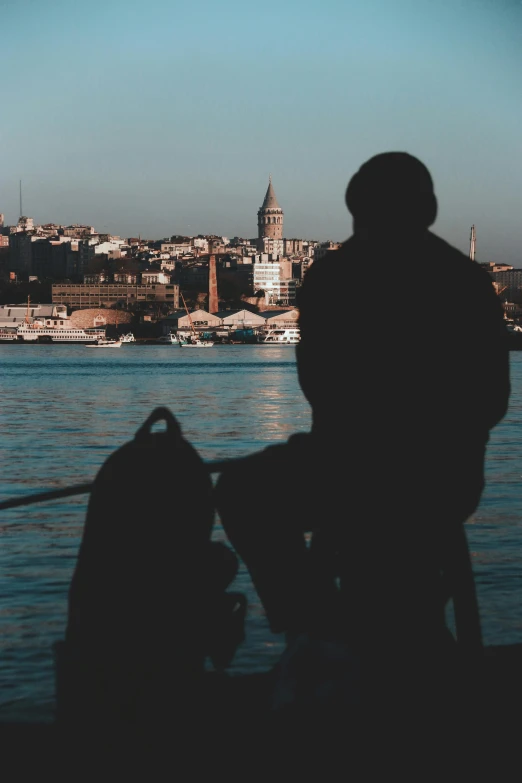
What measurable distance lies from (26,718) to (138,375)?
42.1m

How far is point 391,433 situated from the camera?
2.26 m

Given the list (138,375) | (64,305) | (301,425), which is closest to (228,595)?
(301,425)

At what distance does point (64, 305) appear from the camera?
5103 inches

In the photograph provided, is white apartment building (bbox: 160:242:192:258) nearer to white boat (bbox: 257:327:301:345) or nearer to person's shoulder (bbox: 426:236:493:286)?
white boat (bbox: 257:327:301:345)

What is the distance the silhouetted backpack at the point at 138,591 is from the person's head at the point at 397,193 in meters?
0.54

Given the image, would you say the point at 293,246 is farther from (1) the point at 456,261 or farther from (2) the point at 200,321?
(1) the point at 456,261

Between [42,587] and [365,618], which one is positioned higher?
[365,618]

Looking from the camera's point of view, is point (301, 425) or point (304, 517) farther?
point (301, 425)

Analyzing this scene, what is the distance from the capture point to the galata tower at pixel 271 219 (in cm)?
19388

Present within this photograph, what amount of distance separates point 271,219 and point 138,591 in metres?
193

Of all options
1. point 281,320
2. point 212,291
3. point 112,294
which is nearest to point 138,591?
point 281,320

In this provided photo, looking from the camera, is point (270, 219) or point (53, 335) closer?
point (53, 335)

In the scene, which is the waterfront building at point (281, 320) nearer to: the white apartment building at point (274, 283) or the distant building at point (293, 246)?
the white apartment building at point (274, 283)

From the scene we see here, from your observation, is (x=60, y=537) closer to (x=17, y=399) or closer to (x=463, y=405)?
(x=463, y=405)
